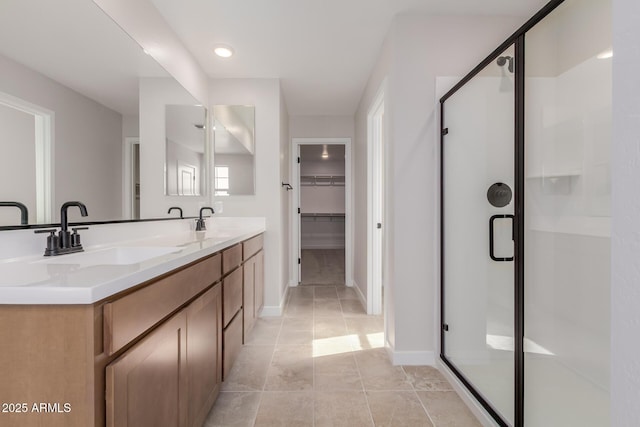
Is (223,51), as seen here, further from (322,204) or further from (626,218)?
(322,204)

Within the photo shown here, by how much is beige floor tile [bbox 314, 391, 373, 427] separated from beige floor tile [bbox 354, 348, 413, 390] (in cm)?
14

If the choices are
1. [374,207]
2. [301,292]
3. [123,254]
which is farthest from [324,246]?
[123,254]

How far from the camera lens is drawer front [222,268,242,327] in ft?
5.42

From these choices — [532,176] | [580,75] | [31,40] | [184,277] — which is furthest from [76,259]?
[580,75]

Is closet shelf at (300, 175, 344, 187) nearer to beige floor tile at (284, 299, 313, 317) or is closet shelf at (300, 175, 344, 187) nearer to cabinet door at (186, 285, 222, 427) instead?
beige floor tile at (284, 299, 313, 317)

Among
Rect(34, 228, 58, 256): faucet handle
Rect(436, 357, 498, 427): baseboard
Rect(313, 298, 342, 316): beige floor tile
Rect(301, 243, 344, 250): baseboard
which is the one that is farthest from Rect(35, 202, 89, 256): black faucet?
Rect(301, 243, 344, 250): baseboard

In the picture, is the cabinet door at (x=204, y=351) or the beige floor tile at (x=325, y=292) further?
the beige floor tile at (x=325, y=292)

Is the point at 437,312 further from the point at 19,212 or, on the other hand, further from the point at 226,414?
the point at 19,212

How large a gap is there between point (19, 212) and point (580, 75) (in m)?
2.29

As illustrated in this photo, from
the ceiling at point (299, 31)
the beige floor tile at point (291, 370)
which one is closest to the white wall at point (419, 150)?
the ceiling at point (299, 31)

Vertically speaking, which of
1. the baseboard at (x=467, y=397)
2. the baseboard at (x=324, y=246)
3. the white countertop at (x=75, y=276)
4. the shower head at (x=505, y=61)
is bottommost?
the baseboard at (x=467, y=397)

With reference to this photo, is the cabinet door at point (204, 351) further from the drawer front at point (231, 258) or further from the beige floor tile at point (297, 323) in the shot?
the beige floor tile at point (297, 323)

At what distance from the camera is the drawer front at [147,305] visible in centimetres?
74

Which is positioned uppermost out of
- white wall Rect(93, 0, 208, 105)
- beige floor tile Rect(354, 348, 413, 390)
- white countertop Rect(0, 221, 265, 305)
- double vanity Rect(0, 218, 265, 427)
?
white wall Rect(93, 0, 208, 105)
